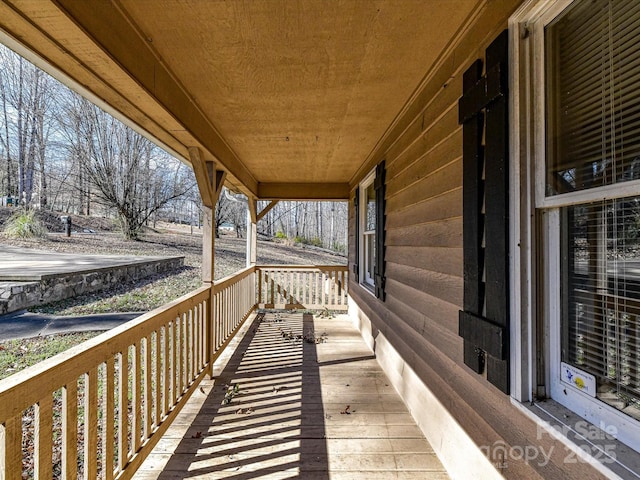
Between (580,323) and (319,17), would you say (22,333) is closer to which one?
(319,17)

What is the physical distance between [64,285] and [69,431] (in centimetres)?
534

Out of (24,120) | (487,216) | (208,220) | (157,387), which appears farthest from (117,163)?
(487,216)

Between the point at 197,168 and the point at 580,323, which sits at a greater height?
the point at 197,168

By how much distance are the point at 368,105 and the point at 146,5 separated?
161 centimetres

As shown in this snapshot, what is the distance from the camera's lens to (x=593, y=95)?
3.30 feet

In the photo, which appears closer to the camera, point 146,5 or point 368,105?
point 146,5

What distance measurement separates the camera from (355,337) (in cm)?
464

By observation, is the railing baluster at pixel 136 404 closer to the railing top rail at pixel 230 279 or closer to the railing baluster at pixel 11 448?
the railing baluster at pixel 11 448

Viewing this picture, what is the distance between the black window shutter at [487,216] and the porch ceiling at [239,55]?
39 cm

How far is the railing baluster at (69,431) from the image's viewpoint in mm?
1301

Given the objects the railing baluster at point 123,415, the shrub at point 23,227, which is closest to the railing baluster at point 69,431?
the railing baluster at point 123,415

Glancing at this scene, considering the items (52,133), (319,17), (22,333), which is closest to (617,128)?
(319,17)

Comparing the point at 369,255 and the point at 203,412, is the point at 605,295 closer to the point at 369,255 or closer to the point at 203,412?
the point at 203,412

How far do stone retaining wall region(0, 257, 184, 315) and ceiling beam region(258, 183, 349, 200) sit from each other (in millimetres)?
3457
